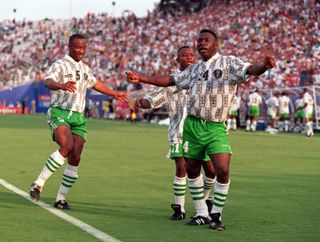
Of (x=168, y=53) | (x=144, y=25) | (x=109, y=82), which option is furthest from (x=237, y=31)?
(x=144, y=25)

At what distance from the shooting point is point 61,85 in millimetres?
10227

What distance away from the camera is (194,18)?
6144 centimetres

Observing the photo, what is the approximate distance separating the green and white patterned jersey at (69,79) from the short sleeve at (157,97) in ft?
3.26

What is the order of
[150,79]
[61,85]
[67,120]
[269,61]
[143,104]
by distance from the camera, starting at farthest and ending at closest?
1. [67,120]
2. [143,104]
3. [61,85]
4. [150,79]
5. [269,61]

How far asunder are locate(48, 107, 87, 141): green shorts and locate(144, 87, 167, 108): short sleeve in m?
1.01

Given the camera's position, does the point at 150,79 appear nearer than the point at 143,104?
Yes

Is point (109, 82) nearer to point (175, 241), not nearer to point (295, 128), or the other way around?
point (295, 128)

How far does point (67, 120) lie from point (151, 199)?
5.99 ft

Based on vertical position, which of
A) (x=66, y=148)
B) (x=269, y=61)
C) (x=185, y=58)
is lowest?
(x=66, y=148)

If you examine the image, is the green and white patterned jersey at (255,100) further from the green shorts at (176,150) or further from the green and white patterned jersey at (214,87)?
the green and white patterned jersey at (214,87)

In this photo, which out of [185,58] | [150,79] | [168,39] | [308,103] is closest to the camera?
[150,79]

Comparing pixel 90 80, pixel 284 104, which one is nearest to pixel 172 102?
pixel 90 80

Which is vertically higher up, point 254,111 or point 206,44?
point 206,44

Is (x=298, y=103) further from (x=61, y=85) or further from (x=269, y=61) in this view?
(x=269, y=61)
